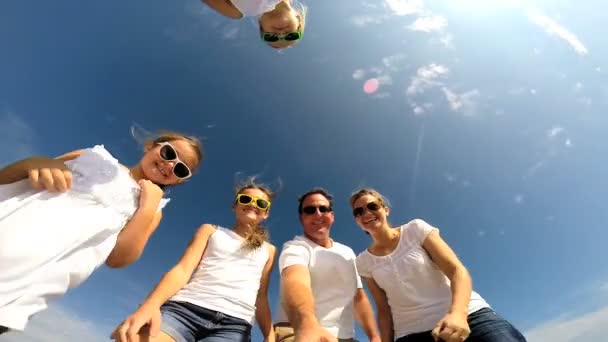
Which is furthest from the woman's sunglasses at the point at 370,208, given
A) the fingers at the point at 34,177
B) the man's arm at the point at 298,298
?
the fingers at the point at 34,177

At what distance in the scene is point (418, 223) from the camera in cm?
530

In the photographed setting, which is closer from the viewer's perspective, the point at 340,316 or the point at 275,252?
the point at 340,316

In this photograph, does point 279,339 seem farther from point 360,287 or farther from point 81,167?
point 81,167

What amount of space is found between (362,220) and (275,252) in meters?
1.59

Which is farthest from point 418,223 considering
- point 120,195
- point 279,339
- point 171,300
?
point 120,195

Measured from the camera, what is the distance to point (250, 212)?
6.32 meters

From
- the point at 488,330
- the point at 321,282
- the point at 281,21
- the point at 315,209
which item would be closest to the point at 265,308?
the point at 321,282

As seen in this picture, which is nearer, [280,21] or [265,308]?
[280,21]

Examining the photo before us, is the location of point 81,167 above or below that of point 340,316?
above

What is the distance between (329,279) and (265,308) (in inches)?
45.8

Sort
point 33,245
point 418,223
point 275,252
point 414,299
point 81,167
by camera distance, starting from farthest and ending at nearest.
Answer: point 275,252 → point 418,223 → point 414,299 → point 81,167 → point 33,245

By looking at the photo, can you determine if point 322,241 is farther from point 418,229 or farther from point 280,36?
point 280,36

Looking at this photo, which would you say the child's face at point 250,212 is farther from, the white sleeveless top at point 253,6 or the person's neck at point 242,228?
the white sleeveless top at point 253,6

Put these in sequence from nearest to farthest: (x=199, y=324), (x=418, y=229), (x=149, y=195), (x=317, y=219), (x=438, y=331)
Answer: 1. (x=438, y=331)
2. (x=149, y=195)
3. (x=199, y=324)
4. (x=418, y=229)
5. (x=317, y=219)
